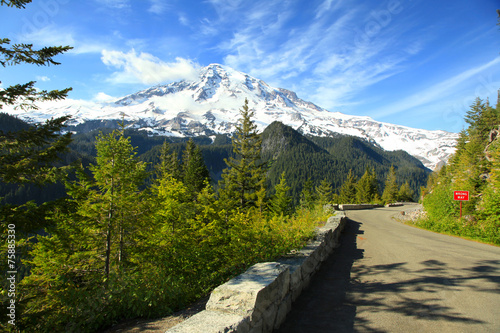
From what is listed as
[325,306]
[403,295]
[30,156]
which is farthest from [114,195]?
[403,295]

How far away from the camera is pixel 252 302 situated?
10.1 feet

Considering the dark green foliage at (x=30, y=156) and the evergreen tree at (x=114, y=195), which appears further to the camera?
the evergreen tree at (x=114, y=195)

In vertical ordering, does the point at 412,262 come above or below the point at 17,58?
below

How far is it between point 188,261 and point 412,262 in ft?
19.4

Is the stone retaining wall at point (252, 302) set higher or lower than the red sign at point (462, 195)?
lower

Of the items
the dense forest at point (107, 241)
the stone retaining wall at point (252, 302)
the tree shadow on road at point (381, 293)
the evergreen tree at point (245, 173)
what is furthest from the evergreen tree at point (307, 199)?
the stone retaining wall at point (252, 302)

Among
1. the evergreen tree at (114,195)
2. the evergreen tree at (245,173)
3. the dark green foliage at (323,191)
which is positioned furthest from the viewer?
the dark green foliage at (323,191)

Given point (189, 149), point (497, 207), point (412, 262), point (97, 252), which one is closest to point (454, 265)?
point (412, 262)

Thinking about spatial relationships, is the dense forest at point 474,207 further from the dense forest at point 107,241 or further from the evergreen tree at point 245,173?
the evergreen tree at point 245,173

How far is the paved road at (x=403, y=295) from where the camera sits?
373 cm

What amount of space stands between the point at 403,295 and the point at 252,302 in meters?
3.30

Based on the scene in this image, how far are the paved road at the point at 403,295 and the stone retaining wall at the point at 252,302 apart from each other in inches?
13.2

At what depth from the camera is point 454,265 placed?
637cm

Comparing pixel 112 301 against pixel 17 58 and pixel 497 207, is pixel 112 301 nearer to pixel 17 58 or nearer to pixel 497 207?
pixel 17 58
